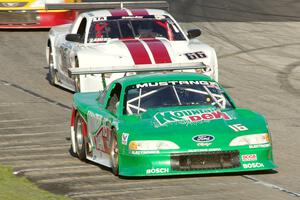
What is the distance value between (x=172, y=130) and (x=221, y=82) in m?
9.44

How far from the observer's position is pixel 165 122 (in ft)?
41.2

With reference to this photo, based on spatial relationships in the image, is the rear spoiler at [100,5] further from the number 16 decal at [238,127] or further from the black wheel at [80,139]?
the number 16 decal at [238,127]

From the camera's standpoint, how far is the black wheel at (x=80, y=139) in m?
14.0

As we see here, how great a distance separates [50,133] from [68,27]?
6660 mm

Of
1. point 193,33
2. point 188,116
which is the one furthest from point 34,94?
point 188,116

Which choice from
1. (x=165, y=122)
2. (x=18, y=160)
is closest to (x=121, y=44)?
(x=18, y=160)

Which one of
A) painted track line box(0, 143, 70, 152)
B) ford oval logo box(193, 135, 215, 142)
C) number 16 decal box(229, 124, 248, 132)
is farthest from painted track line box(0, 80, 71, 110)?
ford oval logo box(193, 135, 215, 142)

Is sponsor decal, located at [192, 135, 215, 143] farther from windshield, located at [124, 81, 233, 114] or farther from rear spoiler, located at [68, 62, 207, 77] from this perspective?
rear spoiler, located at [68, 62, 207, 77]

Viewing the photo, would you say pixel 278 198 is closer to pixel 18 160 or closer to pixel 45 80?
pixel 18 160

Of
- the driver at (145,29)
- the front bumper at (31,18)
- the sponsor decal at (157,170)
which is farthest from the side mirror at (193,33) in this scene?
the front bumper at (31,18)

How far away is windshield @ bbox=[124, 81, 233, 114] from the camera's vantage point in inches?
522

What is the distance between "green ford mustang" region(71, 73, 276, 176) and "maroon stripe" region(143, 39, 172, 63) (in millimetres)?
4877

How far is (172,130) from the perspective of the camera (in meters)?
12.4

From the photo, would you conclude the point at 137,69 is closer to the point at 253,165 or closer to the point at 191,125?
the point at 191,125
